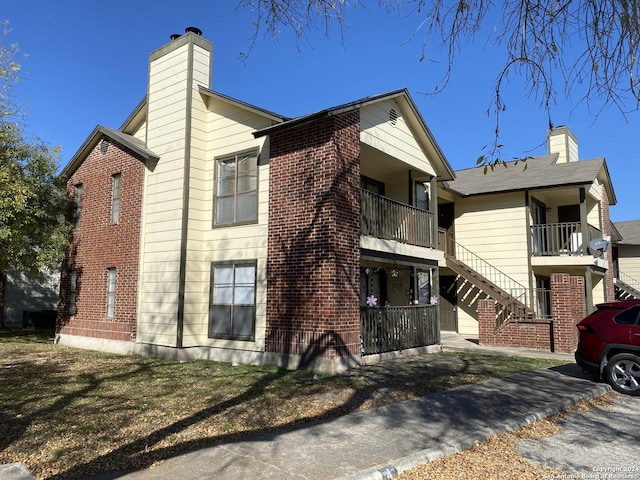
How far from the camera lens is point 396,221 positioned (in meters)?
13.6

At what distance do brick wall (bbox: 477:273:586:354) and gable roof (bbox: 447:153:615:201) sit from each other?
4.68m

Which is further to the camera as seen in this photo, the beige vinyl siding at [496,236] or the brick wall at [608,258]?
the brick wall at [608,258]

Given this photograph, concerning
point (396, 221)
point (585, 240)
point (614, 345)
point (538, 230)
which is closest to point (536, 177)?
point (538, 230)

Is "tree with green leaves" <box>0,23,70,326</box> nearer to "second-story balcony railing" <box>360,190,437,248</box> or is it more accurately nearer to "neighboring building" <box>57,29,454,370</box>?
"neighboring building" <box>57,29,454,370</box>

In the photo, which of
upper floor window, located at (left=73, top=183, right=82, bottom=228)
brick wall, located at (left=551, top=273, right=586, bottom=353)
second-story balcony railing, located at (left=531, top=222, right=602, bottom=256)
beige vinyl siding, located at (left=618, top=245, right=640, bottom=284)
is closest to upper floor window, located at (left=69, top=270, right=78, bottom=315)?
upper floor window, located at (left=73, top=183, right=82, bottom=228)

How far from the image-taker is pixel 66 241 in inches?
613

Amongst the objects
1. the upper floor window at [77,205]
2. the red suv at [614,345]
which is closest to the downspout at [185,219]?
the upper floor window at [77,205]

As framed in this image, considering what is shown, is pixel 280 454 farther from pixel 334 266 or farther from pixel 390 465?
pixel 334 266

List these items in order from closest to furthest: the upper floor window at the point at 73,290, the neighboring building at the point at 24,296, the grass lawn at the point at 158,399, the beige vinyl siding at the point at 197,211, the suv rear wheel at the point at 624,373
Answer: the grass lawn at the point at 158,399
the suv rear wheel at the point at 624,373
the beige vinyl siding at the point at 197,211
the upper floor window at the point at 73,290
the neighboring building at the point at 24,296

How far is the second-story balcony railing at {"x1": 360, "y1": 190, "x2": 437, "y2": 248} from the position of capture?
40.5 ft

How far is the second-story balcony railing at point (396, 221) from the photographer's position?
40.5 feet

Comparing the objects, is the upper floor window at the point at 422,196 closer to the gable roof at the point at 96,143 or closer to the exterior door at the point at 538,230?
the exterior door at the point at 538,230

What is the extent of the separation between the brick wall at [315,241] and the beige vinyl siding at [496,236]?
1035cm

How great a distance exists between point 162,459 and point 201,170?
925 centimetres
